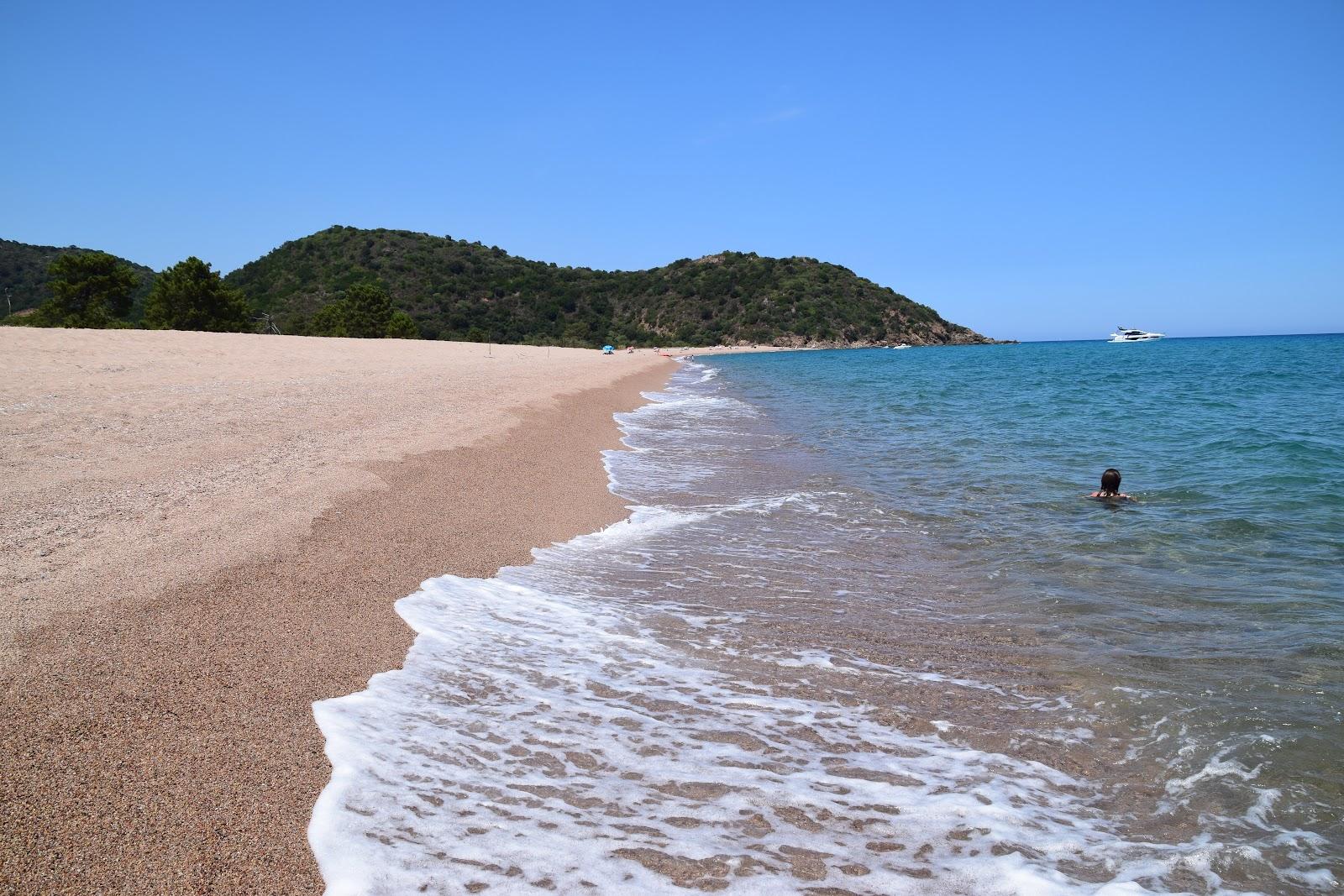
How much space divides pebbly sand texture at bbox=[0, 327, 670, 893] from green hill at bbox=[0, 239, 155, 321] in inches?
2319

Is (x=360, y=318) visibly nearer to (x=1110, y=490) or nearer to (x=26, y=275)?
(x=26, y=275)

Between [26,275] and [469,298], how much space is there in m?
40.7

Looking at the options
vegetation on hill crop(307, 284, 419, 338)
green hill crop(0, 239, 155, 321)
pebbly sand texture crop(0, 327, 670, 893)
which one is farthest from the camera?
green hill crop(0, 239, 155, 321)

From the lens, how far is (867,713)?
12.8 ft

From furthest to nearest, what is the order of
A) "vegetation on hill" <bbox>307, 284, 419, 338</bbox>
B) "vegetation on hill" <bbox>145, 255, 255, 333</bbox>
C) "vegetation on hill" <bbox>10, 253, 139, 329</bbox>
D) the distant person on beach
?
"vegetation on hill" <bbox>307, 284, 419, 338</bbox>
"vegetation on hill" <bbox>145, 255, 255, 333</bbox>
"vegetation on hill" <bbox>10, 253, 139, 329</bbox>
the distant person on beach

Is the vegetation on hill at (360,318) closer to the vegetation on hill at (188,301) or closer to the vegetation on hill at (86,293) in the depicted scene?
the vegetation on hill at (188,301)

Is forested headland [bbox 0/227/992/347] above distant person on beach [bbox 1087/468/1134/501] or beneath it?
above

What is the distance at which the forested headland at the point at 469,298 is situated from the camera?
3969 centimetres

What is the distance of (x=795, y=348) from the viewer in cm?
11481

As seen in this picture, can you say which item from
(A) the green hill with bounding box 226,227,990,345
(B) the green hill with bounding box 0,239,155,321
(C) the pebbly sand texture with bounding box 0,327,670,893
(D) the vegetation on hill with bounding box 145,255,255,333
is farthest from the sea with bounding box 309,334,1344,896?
(B) the green hill with bounding box 0,239,155,321

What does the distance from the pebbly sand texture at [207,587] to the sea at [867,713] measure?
29 centimetres

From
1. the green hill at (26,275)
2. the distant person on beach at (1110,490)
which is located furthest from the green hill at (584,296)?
the distant person on beach at (1110,490)

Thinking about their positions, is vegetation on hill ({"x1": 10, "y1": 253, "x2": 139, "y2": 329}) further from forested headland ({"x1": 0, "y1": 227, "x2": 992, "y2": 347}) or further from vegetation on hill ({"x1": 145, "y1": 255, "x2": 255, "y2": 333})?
vegetation on hill ({"x1": 145, "y1": 255, "x2": 255, "y2": 333})

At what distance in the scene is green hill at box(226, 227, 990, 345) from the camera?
8375cm
